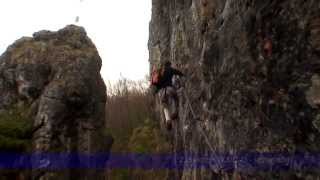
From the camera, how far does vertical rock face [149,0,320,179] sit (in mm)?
6355

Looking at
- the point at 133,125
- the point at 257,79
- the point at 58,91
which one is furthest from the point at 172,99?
the point at 133,125

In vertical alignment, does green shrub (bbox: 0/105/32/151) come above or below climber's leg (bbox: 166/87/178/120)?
below

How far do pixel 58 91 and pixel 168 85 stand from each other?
3045mm

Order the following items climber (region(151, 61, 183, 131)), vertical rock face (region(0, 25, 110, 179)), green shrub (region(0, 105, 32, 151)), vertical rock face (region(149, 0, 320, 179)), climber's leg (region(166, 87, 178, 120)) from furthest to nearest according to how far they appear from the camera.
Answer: vertical rock face (region(0, 25, 110, 179))
green shrub (region(0, 105, 32, 151))
climber's leg (region(166, 87, 178, 120))
climber (region(151, 61, 183, 131))
vertical rock face (region(149, 0, 320, 179))

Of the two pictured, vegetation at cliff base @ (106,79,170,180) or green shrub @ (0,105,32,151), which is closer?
green shrub @ (0,105,32,151)

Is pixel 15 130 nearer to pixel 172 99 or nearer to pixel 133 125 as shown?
pixel 172 99

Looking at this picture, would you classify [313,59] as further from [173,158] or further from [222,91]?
[173,158]

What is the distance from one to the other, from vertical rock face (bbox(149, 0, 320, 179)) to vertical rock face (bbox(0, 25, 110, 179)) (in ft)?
13.9

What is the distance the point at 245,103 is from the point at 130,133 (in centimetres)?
1425

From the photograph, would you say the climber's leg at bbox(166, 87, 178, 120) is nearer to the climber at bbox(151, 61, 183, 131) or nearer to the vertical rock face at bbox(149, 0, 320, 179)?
the climber at bbox(151, 61, 183, 131)

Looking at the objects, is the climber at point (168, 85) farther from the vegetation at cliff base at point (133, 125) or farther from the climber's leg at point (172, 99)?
the vegetation at cliff base at point (133, 125)

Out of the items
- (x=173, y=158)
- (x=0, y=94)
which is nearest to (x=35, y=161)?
(x=0, y=94)

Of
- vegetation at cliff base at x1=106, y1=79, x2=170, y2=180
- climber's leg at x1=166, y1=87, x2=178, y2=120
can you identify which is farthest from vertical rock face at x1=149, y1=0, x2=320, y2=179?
vegetation at cliff base at x1=106, y1=79, x2=170, y2=180

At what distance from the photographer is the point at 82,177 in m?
14.1
